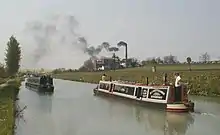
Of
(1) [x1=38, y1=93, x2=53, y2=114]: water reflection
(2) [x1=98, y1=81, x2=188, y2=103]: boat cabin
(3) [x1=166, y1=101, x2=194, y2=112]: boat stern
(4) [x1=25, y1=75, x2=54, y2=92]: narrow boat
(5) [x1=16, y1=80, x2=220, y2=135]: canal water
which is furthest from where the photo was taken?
(4) [x1=25, y1=75, x2=54, y2=92]: narrow boat

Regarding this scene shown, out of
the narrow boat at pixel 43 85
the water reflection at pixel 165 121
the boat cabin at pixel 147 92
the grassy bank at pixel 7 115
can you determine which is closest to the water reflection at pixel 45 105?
the grassy bank at pixel 7 115

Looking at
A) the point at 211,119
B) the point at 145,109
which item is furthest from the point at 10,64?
the point at 211,119

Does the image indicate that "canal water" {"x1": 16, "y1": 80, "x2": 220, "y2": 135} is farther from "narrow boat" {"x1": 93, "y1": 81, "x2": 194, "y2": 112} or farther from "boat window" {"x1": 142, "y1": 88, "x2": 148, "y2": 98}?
"boat window" {"x1": 142, "y1": 88, "x2": 148, "y2": 98}

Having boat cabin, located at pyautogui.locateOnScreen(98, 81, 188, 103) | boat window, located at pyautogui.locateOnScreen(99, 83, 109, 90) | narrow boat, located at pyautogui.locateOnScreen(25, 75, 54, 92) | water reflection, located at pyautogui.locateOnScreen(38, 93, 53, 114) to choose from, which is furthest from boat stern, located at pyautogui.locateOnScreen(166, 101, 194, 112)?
narrow boat, located at pyautogui.locateOnScreen(25, 75, 54, 92)

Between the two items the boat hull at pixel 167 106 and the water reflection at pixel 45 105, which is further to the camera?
the water reflection at pixel 45 105

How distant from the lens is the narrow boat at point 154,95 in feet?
79.1

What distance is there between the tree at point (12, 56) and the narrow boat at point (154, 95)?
3329cm

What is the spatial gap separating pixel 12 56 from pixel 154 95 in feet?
147

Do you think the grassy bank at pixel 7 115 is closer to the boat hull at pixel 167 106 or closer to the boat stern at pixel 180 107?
the boat hull at pixel 167 106

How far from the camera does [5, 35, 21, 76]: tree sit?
6675cm

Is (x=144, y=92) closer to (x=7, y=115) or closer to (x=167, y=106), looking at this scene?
(x=167, y=106)

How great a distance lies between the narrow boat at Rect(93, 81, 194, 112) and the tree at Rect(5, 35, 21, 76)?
3329 cm

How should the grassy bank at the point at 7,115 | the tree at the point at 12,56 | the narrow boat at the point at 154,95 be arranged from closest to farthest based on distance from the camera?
1. the grassy bank at the point at 7,115
2. the narrow boat at the point at 154,95
3. the tree at the point at 12,56

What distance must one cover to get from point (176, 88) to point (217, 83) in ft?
48.6
